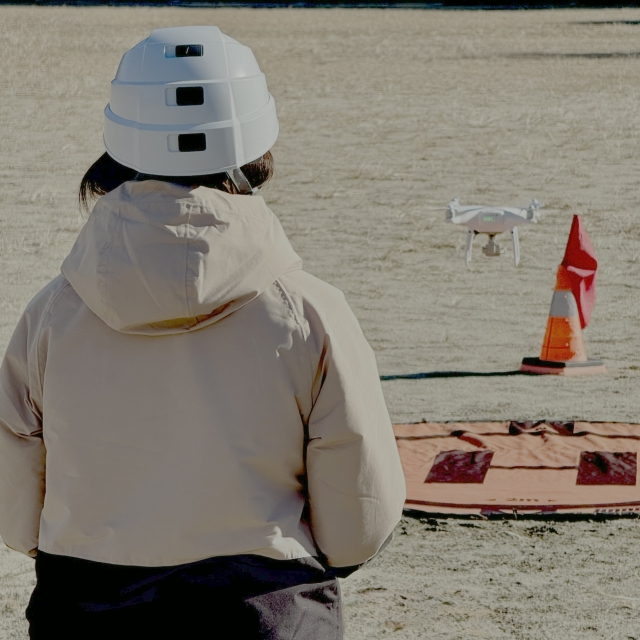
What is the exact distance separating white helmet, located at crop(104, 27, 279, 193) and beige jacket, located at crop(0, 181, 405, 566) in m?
0.07

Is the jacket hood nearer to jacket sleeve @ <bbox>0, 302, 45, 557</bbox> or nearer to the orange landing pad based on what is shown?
jacket sleeve @ <bbox>0, 302, 45, 557</bbox>

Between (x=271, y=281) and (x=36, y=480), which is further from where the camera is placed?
(x=36, y=480)

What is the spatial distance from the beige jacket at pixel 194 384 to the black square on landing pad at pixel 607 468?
3.34 m

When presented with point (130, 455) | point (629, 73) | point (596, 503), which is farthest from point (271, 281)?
point (629, 73)

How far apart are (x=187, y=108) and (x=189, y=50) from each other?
0.33ft

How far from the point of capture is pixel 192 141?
1.88 metres

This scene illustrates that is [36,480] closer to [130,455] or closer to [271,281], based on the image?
[130,455]

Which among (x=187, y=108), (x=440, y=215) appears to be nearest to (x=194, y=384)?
(x=187, y=108)

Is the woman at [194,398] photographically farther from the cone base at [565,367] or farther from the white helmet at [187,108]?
the cone base at [565,367]

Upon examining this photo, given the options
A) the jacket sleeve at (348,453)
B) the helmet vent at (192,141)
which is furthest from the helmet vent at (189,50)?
the jacket sleeve at (348,453)

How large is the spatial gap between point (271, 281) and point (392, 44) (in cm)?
2268

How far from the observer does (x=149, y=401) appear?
182 centimetres

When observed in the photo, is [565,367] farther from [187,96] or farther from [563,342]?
[187,96]

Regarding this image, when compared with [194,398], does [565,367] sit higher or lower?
lower
